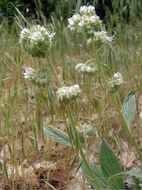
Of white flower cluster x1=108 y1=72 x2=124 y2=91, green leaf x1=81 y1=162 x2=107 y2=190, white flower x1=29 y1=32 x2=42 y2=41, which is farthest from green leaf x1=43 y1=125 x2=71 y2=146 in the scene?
white flower x1=29 y1=32 x2=42 y2=41

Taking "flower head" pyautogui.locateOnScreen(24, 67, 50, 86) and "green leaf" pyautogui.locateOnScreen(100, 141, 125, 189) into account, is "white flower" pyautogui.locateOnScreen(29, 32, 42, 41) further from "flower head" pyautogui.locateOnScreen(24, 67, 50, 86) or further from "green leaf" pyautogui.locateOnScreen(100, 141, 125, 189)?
"green leaf" pyautogui.locateOnScreen(100, 141, 125, 189)

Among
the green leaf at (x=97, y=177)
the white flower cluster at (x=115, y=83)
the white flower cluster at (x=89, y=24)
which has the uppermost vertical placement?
the white flower cluster at (x=89, y=24)

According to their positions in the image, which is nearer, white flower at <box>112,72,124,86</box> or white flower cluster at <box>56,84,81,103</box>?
white flower cluster at <box>56,84,81,103</box>

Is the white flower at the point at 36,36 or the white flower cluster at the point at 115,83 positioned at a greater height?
the white flower at the point at 36,36

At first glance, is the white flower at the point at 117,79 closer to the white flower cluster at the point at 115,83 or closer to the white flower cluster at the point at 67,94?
the white flower cluster at the point at 115,83

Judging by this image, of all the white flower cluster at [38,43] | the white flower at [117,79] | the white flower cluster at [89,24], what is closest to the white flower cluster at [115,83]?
the white flower at [117,79]

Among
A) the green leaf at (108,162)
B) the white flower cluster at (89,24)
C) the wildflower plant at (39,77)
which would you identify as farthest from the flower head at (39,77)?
the green leaf at (108,162)

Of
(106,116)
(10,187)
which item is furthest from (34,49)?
(106,116)

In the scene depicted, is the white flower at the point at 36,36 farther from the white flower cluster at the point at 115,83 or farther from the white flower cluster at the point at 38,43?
the white flower cluster at the point at 115,83

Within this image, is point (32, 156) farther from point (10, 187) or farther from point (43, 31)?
point (43, 31)

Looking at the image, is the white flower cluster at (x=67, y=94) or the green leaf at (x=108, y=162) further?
the green leaf at (x=108, y=162)
